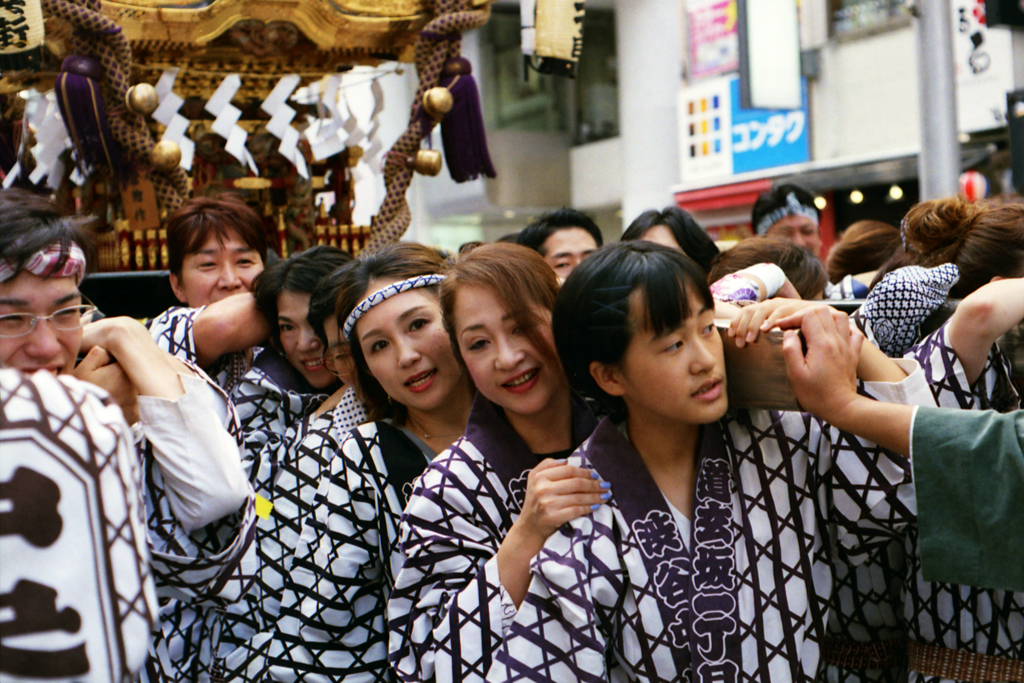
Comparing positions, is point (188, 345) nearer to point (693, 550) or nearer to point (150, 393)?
point (150, 393)

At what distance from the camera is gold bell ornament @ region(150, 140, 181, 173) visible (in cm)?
333

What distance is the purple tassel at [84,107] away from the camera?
10.3 ft

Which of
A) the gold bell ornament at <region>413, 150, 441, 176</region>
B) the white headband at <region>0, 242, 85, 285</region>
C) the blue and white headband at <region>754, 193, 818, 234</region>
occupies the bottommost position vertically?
the white headband at <region>0, 242, 85, 285</region>

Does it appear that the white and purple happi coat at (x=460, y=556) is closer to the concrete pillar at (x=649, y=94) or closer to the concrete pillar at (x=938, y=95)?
the concrete pillar at (x=938, y=95)

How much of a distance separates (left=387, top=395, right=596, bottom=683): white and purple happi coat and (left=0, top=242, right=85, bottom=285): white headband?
69 centimetres

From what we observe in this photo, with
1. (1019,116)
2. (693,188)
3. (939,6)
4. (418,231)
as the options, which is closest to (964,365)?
(1019,116)

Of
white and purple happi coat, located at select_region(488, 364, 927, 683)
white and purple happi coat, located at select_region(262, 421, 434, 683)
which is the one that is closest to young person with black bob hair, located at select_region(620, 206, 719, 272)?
white and purple happi coat, located at select_region(262, 421, 434, 683)

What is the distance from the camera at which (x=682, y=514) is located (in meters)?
1.49

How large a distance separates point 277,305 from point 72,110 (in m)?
1.18

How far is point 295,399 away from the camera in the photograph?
2617mm

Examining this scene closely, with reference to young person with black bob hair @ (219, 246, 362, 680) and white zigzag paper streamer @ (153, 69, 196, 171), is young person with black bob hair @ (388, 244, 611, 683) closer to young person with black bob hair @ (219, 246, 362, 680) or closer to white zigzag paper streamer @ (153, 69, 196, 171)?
young person with black bob hair @ (219, 246, 362, 680)

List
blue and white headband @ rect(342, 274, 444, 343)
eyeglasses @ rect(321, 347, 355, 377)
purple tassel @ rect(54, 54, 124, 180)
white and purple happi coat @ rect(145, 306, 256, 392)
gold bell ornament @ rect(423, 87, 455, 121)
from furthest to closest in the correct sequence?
gold bell ornament @ rect(423, 87, 455, 121) < purple tassel @ rect(54, 54, 124, 180) < white and purple happi coat @ rect(145, 306, 256, 392) < eyeglasses @ rect(321, 347, 355, 377) < blue and white headband @ rect(342, 274, 444, 343)

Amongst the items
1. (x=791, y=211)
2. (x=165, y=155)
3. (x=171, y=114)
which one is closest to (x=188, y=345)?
(x=165, y=155)

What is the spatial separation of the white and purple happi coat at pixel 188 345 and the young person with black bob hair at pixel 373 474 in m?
0.60
